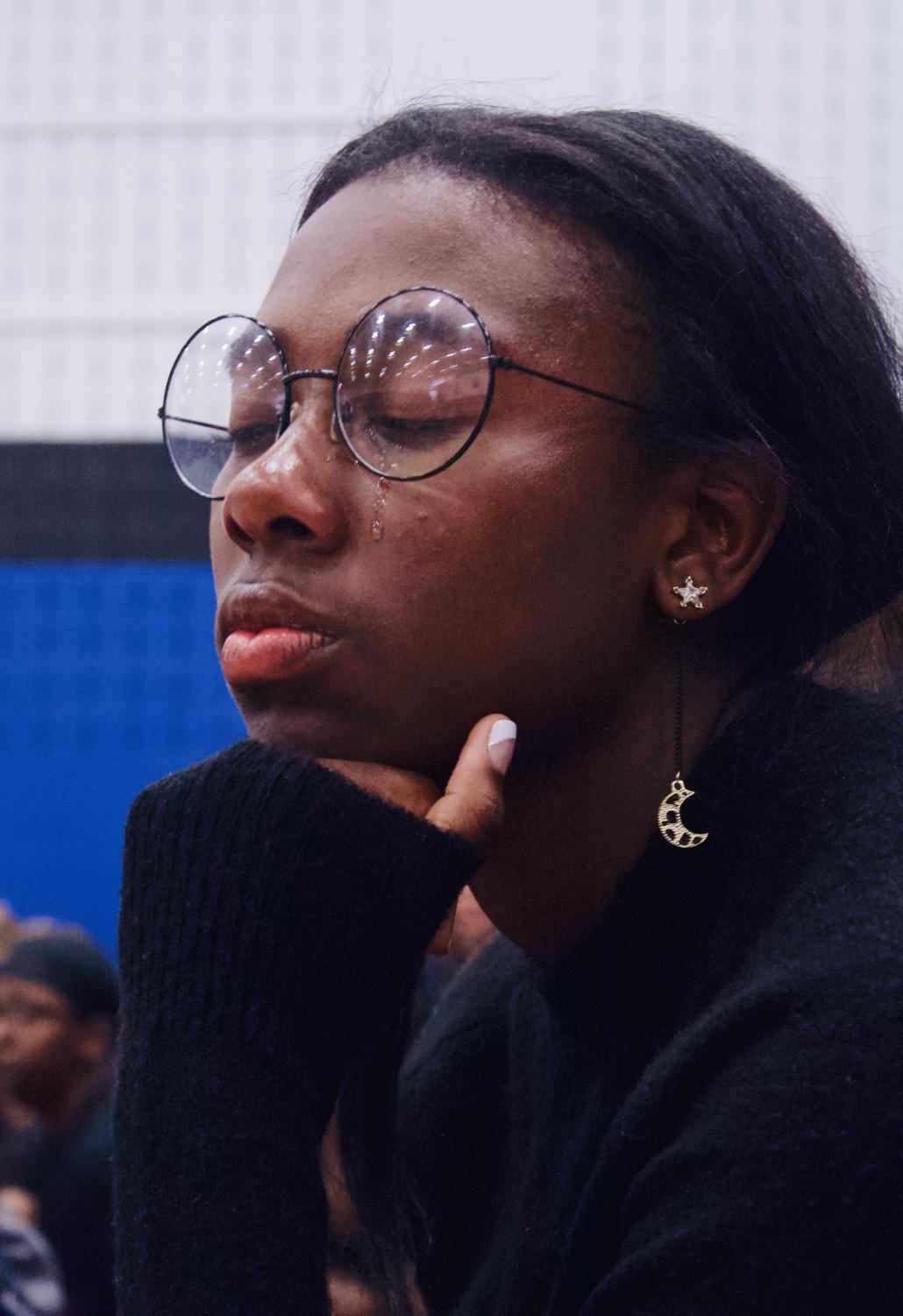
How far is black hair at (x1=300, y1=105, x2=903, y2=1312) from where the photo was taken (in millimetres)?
1284

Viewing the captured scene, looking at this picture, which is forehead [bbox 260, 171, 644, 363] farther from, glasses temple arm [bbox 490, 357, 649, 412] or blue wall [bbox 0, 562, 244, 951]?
blue wall [bbox 0, 562, 244, 951]

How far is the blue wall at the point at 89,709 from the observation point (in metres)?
4.70

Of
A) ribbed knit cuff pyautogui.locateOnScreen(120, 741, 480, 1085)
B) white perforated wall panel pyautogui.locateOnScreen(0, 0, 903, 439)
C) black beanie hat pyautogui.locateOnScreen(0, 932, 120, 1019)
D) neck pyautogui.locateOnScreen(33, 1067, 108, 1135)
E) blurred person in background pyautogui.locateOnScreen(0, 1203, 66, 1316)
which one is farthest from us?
white perforated wall panel pyautogui.locateOnScreen(0, 0, 903, 439)

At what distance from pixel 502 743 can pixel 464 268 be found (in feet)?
1.42

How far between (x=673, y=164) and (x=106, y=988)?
2.81 meters

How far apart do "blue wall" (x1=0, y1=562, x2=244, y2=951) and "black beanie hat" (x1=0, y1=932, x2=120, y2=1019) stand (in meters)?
1.17

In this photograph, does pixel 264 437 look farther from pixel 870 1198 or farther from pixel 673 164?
pixel 870 1198

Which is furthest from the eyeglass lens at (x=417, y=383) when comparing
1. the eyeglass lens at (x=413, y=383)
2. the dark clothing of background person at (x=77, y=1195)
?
the dark clothing of background person at (x=77, y=1195)

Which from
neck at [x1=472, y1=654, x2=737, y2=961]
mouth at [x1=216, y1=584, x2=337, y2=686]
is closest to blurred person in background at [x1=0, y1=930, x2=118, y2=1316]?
neck at [x1=472, y1=654, x2=737, y2=961]

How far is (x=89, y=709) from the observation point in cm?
477

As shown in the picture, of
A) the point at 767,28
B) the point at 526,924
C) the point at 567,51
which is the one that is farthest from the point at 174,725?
the point at 526,924

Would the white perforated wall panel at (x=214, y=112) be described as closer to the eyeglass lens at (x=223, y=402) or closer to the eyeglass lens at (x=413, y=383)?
the eyeglass lens at (x=223, y=402)

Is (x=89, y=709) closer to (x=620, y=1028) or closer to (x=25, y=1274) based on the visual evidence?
(x=25, y=1274)

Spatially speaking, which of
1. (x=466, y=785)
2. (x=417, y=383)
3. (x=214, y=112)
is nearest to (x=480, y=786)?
(x=466, y=785)
